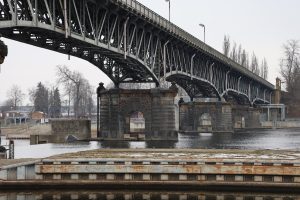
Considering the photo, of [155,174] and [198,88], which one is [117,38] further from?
[198,88]

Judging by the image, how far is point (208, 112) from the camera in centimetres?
10275

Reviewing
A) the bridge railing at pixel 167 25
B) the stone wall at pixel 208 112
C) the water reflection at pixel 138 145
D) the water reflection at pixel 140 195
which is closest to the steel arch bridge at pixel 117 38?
the bridge railing at pixel 167 25

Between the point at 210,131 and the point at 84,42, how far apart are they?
62258 mm

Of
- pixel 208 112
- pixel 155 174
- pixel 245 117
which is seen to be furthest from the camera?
pixel 245 117

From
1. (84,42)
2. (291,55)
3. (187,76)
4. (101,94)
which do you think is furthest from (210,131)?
(291,55)

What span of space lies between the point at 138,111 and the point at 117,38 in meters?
18.1

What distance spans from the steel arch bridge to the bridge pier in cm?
195

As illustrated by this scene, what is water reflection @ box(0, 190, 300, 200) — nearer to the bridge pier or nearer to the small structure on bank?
the bridge pier

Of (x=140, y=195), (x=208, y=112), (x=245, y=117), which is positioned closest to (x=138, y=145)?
(x=140, y=195)

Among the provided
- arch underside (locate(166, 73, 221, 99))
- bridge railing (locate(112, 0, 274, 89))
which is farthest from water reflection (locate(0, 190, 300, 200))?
arch underside (locate(166, 73, 221, 99))

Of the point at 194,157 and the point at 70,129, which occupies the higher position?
the point at 70,129

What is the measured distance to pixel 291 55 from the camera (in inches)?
6535

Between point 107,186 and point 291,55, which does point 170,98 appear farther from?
point 291,55

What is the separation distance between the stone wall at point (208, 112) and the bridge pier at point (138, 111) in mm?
34030
